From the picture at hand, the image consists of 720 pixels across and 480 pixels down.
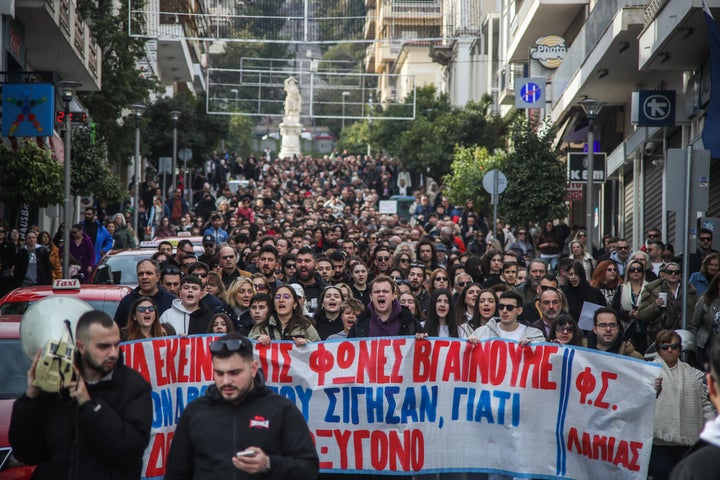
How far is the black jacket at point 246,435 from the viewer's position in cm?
589

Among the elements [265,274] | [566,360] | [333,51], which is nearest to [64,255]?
[265,274]

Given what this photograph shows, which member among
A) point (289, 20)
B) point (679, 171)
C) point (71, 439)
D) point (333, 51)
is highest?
point (333, 51)

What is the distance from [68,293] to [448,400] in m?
4.43

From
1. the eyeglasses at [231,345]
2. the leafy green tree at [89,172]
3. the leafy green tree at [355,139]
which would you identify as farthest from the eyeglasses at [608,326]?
the leafy green tree at [355,139]

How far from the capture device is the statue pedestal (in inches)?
4055

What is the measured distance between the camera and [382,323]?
10.8m

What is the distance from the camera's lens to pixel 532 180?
1204 inches

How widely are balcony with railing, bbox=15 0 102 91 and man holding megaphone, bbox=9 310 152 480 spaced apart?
68.9 feet

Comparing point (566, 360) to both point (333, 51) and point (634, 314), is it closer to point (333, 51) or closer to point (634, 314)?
point (634, 314)

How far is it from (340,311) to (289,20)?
97.5 ft

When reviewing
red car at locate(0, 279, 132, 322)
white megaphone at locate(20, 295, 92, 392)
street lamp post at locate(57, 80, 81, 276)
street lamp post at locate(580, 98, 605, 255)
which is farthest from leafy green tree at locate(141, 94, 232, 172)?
white megaphone at locate(20, 295, 92, 392)

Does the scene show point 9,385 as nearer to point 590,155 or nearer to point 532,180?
point 590,155

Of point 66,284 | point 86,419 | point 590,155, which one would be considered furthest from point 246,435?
point 590,155

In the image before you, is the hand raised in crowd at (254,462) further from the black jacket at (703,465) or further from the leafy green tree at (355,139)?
the leafy green tree at (355,139)
